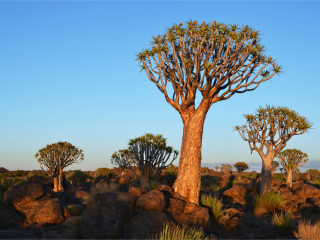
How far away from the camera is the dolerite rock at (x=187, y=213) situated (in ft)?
36.0

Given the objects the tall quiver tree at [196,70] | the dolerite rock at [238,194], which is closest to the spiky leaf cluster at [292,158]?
the dolerite rock at [238,194]

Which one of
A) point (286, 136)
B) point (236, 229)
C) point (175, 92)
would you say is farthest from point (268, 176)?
point (175, 92)

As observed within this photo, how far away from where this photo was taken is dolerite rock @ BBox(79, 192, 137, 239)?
34.1ft

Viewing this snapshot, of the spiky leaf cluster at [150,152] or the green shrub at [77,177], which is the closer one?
the spiky leaf cluster at [150,152]

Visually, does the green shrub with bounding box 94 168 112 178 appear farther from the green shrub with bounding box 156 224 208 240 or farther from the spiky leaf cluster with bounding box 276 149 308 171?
the green shrub with bounding box 156 224 208 240

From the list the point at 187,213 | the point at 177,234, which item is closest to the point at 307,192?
the point at 187,213

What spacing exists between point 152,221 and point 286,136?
13985 millimetres

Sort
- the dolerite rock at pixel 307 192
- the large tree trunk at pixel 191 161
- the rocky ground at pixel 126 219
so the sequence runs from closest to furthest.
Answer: the rocky ground at pixel 126 219 → the large tree trunk at pixel 191 161 → the dolerite rock at pixel 307 192

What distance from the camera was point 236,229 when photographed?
1240 centimetres

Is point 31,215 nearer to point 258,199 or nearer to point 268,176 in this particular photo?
point 258,199

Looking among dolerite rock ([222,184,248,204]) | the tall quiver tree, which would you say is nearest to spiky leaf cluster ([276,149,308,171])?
dolerite rock ([222,184,248,204])

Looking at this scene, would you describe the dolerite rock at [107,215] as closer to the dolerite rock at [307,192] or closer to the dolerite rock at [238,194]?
the dolerite rock at [238,194]

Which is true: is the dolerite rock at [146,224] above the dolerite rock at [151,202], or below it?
below

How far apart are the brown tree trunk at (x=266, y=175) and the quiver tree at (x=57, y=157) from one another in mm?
16069
